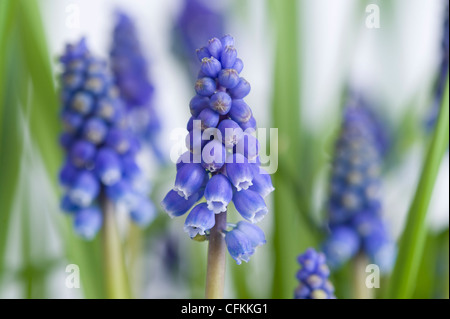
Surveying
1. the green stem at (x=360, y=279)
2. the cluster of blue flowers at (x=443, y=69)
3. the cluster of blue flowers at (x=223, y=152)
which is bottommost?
the green stem at (x=360, y=279)

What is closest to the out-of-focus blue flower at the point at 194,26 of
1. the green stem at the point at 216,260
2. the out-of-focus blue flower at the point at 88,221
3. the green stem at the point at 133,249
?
the green stem at the point at 133,249

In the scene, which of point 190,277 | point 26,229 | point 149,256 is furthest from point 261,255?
point 26,229

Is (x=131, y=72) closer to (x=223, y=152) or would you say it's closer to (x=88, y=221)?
(x=88, y=221)

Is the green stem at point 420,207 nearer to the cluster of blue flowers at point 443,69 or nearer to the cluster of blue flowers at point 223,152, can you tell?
the cluster of blue flowers at point 443,69

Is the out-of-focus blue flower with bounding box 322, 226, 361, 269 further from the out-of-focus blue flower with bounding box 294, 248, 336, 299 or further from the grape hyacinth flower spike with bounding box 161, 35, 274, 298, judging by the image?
the grape hyacinth flower spike with bounding box 161, 35, 274, 298

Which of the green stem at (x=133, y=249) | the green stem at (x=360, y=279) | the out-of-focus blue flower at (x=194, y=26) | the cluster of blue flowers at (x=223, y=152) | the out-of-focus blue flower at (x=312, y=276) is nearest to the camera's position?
the cluster of blue flowers at (x=223, y=152)

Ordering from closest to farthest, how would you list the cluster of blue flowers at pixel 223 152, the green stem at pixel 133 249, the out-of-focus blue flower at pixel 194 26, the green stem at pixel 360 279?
1. the cluster of blue flowers at pixel 223 152
2. the green stem at pixel 360 279
3. the green stem at pixel 133 249
4. the out-of-focus blue flower at pixel 194 26

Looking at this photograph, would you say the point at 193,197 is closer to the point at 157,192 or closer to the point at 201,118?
the point at 201,118
